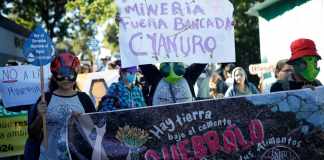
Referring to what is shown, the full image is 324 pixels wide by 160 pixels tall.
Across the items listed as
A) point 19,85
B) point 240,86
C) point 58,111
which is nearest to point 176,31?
point 58,111

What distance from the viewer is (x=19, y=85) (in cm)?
963

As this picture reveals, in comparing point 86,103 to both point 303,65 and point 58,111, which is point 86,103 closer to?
point 58,111

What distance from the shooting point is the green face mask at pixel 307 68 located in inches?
225

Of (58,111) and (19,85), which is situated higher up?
(19,85)

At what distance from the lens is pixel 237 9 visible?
2177 centimetres

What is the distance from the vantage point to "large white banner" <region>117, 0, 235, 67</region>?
18.6ft

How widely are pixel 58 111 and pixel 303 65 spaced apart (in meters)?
2.23

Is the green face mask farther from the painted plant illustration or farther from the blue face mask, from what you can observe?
the blue face mask

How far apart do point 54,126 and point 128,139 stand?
0.67m

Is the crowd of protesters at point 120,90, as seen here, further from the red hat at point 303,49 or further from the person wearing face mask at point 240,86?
the person wearing face mask at point 240,86

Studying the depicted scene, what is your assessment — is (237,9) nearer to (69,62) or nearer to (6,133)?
(6,133)

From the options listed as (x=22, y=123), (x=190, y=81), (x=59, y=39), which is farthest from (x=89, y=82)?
(x=59, y=39)

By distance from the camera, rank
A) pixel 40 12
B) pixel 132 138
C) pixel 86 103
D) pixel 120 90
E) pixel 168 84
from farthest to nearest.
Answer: pixel 40 12
pixel 120 90
pixel 168 84
pixel 86 103
pixel 132 138

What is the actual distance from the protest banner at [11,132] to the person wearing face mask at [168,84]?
3.76 m
